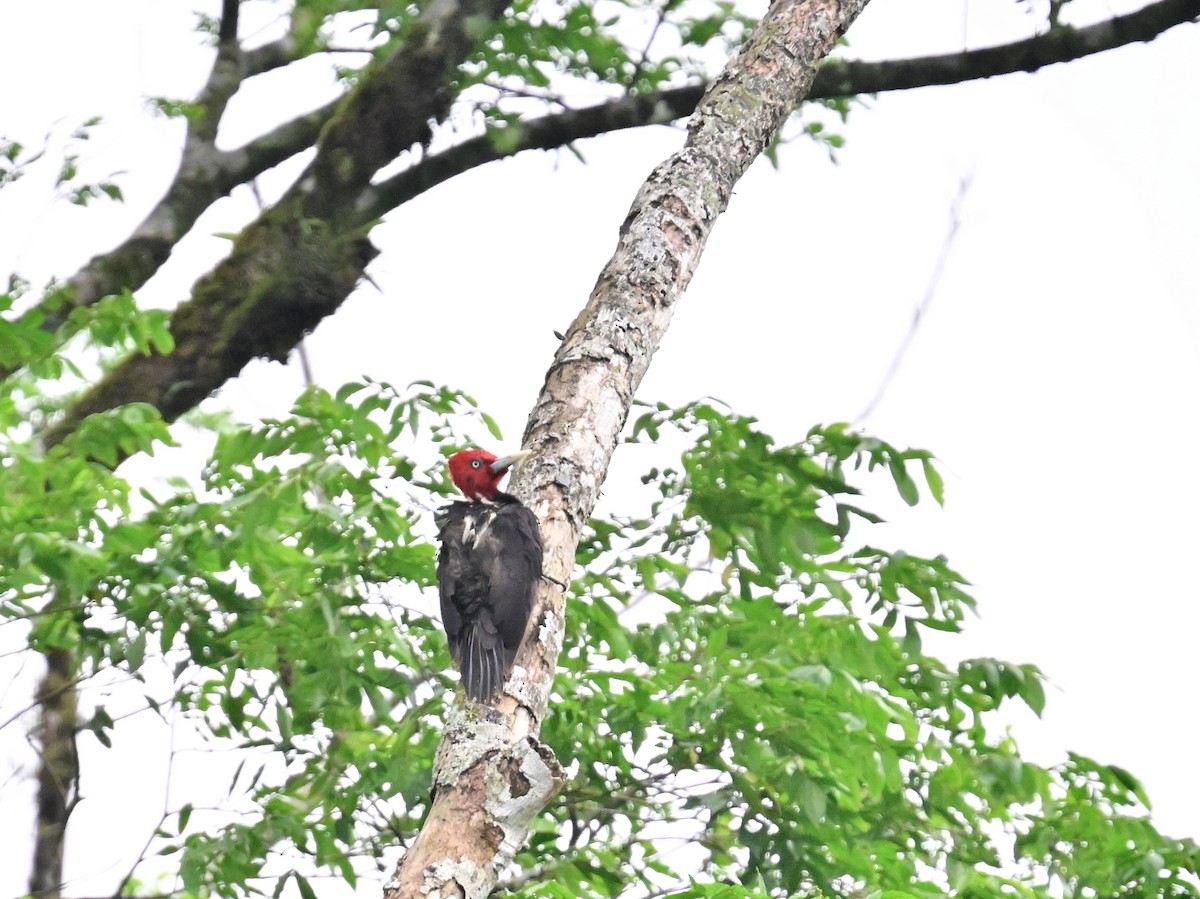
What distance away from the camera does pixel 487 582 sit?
11.9 ft

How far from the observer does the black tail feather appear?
3.10 metres

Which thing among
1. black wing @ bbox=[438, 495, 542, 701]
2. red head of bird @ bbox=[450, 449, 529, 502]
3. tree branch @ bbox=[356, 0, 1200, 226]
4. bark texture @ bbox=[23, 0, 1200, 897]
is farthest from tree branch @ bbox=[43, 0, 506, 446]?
black wing @ bbox=[438, 495, 542, 701]

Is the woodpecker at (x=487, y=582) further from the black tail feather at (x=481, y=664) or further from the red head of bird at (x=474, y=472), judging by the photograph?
the red head of bird at (x=474, y=472)

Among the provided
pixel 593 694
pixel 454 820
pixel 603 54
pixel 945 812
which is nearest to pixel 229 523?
pixel 593 694

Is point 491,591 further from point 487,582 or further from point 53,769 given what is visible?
point 53,769

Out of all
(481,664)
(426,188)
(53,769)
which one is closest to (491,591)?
(481,664)

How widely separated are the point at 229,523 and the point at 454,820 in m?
1.75

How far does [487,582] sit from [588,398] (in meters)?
0.60

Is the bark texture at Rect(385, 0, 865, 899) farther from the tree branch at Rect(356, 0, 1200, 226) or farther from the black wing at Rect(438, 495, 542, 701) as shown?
the tree branch at Rect(356, 0, 1200, 226)

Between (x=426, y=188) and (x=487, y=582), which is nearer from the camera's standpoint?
(x=487, y=582)

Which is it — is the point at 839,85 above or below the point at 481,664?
above

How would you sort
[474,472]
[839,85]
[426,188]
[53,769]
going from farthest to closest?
[426,188]
[839,85]
[53,769]
[474,472]

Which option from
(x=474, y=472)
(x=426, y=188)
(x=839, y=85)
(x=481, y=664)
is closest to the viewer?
(x=481, y=664)

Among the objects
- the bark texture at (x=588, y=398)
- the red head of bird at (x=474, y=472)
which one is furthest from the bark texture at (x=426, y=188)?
the red head of bird at (x=474, y=472)
